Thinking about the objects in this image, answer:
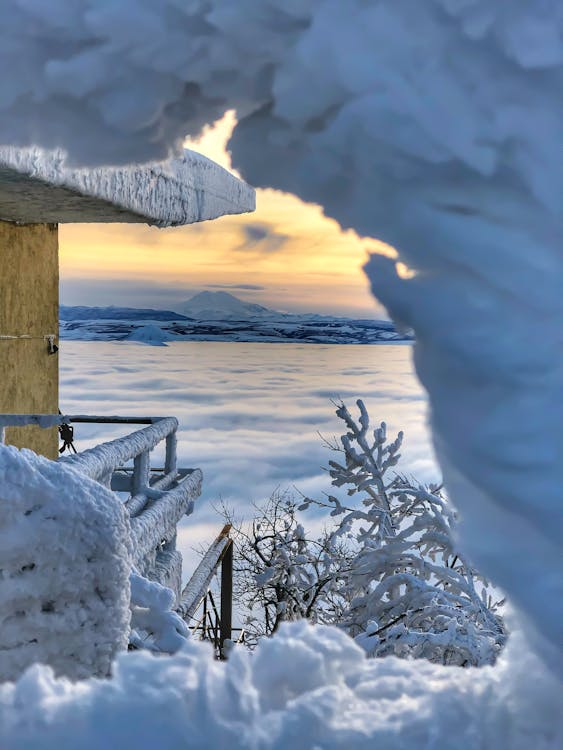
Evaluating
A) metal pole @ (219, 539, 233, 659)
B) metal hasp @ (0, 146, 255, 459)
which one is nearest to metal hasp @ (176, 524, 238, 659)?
metal pole @ (219, 539, 233, 659)

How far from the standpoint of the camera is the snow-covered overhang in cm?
365

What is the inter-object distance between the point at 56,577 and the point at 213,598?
6864mm

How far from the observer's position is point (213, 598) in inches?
306

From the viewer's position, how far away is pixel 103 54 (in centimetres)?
68

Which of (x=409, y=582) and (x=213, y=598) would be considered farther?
(x=213, y=598)

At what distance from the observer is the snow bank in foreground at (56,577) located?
115cm

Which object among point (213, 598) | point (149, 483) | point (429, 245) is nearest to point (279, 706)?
point (429, 245)

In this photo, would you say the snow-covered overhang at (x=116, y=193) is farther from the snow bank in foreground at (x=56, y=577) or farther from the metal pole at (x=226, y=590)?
the metal pole at (x=226, y=590)

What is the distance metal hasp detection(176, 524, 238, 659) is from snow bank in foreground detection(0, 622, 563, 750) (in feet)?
12.3

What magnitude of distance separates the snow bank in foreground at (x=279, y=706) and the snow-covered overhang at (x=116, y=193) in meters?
2.99

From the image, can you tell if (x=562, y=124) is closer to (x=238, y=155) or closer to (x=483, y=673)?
(x=238, y=155)

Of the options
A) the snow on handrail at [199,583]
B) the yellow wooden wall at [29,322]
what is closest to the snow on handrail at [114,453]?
the snow on handrail at [199,583]

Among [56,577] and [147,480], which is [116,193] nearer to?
[147,480]

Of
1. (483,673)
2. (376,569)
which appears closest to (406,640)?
(376,569)
